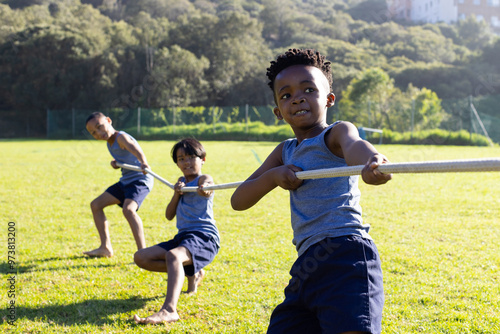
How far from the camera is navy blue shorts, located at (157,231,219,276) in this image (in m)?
3.83

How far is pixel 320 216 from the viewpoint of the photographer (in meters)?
2.20

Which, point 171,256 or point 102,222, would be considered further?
point 102,222

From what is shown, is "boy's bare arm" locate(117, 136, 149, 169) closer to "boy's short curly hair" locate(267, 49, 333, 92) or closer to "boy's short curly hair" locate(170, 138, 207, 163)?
"boy's short curly hair" locate(170, 138, 207, 163)

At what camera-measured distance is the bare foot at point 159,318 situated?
3.41 metres

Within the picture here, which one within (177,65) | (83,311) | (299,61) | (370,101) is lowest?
(83,311)

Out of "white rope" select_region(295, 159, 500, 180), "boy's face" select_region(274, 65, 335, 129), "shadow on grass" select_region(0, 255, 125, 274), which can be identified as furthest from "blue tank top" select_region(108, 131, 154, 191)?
"white rope" select_region(295, 159, 500, 180)

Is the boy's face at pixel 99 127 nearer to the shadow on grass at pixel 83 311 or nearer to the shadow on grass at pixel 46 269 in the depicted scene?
the shadow on grass at pixel 46 269

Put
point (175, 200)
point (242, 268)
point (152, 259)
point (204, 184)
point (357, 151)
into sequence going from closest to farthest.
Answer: point (357, 151) → point (152, 259) → point (204, 184) → point (175, 200) → point (242, 268)

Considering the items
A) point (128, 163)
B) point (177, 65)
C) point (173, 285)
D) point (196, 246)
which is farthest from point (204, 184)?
point (177, 65)

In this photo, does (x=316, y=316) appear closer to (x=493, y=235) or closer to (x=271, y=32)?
(x=493, y=235)

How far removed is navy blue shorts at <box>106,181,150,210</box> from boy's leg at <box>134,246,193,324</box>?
5.69 feet

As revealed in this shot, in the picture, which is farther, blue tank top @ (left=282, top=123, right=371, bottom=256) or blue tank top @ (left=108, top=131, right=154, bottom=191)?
blue tank top @ (left=108, top=131, right=154, bottom=191)

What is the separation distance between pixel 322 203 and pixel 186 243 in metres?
1.86

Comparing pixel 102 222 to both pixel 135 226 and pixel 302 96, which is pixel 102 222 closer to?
pixel 135 226
